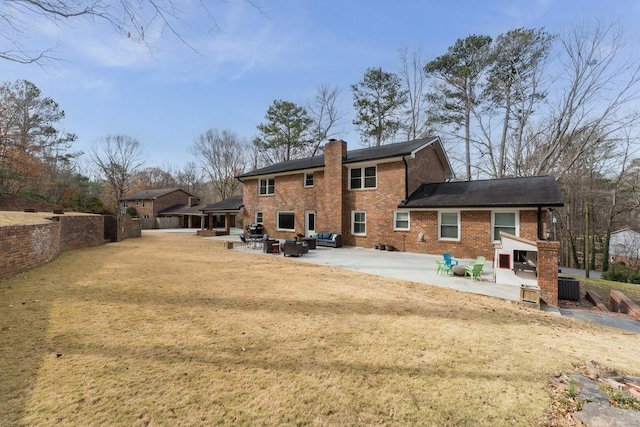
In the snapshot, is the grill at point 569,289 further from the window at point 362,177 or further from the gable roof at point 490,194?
the window at point 362,177

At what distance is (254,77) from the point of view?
1045 cm

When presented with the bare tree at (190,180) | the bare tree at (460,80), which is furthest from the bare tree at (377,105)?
the bare tree at (190,180)

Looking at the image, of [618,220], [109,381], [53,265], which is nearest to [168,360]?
[109,381]

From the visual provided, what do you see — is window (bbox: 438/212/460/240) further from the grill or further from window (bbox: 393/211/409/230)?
the grill

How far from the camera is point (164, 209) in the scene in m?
42.0

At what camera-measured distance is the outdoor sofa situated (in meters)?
17.4

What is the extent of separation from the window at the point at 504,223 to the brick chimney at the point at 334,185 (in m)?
8.36

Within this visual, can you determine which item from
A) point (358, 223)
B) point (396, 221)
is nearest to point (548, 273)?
point (396, 221)

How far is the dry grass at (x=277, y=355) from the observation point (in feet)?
8.80

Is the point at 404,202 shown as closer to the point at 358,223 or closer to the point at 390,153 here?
the point at 390,153

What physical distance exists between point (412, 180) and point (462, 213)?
363 centimetres

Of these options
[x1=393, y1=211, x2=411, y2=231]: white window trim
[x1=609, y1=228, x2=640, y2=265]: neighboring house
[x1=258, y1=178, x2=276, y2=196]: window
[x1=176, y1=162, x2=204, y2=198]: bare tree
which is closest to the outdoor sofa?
[x1=393, y1=211, x2=411, y2=231]: white window trim

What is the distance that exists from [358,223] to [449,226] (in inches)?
214

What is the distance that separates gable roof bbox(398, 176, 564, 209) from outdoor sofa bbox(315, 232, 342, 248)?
4.45 meters
